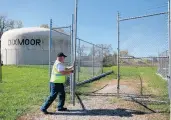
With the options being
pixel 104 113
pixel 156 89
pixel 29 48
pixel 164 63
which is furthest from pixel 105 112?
pixel 29 48

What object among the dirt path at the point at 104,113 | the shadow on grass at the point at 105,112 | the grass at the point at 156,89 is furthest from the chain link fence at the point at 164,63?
the shadow on grass at the point at 105,112

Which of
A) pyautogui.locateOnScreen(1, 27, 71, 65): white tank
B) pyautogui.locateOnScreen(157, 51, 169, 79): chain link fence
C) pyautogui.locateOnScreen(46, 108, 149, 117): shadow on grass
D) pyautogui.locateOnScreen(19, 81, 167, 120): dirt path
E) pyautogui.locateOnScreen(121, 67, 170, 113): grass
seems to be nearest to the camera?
pyautogui.locateOnScreen(19, 81, 167, 120): dirt path

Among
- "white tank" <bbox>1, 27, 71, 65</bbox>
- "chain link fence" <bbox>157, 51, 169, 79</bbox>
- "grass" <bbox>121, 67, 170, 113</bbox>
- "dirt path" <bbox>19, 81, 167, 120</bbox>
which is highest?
"white tank" <bbox>1, 27, 71, 65</bbox>

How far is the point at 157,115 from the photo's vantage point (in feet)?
23.9

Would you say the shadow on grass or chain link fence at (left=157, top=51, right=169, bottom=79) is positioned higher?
chain link fence at (left=157, top=51, right=169, bottom=79)

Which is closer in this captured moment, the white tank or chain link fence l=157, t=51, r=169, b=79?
chain link fence l=157, t=51, r=169, b=79

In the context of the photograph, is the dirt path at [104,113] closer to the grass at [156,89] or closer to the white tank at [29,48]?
the grass at [156,89]

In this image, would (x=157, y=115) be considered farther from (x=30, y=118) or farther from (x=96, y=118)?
(x=30, y=118)

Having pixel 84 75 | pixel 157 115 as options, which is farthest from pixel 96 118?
pixel 84 75

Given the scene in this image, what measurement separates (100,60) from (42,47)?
2333cm

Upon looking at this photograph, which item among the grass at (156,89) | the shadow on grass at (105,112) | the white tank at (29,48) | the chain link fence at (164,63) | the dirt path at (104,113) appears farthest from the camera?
the white tank at (29,48)

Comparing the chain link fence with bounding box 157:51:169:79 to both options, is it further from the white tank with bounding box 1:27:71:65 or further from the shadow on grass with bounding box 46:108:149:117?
the white tank with bounding box 1:27:71:65

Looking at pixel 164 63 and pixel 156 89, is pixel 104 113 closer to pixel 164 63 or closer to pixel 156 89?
pixel 156 89

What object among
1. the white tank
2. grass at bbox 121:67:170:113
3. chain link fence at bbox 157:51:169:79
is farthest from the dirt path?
the white tank
